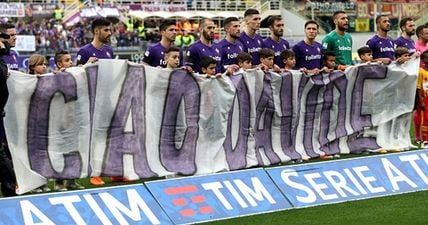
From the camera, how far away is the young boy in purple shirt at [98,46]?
9.84m

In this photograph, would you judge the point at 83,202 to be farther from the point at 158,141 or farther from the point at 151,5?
the point at 151,5

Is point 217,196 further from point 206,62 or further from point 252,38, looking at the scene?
point 252,38

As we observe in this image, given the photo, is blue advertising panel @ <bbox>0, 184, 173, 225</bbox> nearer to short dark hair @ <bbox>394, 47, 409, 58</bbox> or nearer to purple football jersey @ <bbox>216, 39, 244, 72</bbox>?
purple football jersey @ <bbox>216, 39, 244, 72</bbox>

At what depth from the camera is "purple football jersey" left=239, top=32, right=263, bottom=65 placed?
38.5 feet

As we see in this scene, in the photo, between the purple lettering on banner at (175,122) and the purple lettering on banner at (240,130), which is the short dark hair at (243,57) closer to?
the purple lettering on banner at (240,130)

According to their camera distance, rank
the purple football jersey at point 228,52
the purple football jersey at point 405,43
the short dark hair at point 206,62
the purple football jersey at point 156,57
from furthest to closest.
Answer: the purple football jersey at point 405,43 < the purple football jersey at point 228,52 < the purple football jersey at point 156,57 < the short dark hair at point 206,62

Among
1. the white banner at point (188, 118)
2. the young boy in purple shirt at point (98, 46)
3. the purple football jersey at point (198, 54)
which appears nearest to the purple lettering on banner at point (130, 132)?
the white banner at point (188, 118)

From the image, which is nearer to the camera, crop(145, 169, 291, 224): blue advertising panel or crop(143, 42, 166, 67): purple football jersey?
crop(145, 169, 291, 224): blue advertising panel

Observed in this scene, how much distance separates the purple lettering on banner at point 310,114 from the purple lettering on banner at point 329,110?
0.17 m

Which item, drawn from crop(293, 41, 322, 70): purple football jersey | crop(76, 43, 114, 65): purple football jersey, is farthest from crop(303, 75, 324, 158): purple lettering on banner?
crop(76, 43, 114, 65): purple football jersey

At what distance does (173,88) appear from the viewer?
378 inches

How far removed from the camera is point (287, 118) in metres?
10.9

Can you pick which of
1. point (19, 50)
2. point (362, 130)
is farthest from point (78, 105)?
point (19, 50)

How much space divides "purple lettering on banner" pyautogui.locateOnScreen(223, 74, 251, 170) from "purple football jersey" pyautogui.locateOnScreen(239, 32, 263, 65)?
1.49 meters
